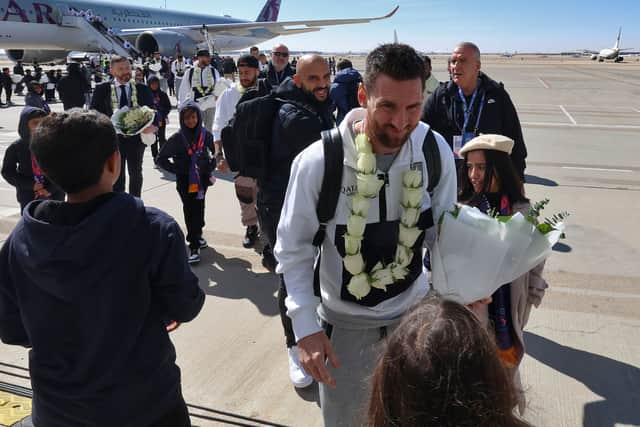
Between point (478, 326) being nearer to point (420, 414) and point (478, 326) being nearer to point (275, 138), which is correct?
point (420, 414)

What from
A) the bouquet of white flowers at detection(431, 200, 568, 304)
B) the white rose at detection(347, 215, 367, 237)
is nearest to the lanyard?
the bouquet of white flowers at detection(431, 200, 568, 304)

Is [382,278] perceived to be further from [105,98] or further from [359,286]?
[105,98]

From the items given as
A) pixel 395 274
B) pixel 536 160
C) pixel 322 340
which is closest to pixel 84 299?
pixel 322 340

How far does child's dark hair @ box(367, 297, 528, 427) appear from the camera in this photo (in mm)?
939

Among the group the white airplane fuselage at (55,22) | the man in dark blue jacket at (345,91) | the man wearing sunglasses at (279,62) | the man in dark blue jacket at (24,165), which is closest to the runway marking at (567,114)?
the man wearing sunglasses at (279,62)

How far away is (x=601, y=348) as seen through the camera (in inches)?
132

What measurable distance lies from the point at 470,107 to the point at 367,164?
2781 millimetres

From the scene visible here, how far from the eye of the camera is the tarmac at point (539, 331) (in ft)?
9.27

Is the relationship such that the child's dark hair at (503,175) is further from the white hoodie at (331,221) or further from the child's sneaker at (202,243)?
the child's sneaker at (202,243)

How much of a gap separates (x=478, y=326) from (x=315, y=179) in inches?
36.4

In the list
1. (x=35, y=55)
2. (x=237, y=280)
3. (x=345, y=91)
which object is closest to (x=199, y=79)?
(x=345, y=91)

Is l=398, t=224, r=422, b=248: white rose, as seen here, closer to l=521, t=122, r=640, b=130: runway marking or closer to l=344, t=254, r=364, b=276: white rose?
l=344, t=254, r=364, b=276: white rose

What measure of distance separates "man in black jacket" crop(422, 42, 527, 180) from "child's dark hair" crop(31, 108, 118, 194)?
3072mm

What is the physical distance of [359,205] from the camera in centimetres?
177
